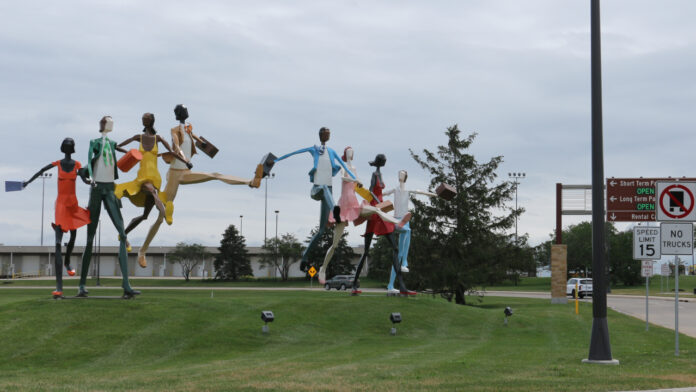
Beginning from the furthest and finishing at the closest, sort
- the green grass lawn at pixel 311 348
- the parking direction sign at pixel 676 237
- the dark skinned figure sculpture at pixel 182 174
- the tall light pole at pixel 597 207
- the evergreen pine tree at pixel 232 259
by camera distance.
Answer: the evergreen pine tree at pixel 232 259 < the dark skinned figure sculpture at pixel 182 174 < the parking direction sign at pixel 676 237 < the tall light pole at pixel 597 207 < the green grass lawn at pixel 311 348

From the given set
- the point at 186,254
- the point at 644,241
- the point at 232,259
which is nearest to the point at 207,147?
the point at 644,241

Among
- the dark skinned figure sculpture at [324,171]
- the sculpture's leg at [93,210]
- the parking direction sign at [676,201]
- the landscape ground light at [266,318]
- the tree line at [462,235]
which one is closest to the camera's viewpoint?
the parking direction sign at [676,201]

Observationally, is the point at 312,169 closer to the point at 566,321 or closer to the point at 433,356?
the point at 433,356

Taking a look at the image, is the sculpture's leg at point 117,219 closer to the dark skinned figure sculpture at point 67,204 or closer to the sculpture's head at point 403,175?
the dark skinned figure sculpture at point 67,204

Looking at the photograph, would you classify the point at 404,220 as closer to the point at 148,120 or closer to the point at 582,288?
the point at 148,120

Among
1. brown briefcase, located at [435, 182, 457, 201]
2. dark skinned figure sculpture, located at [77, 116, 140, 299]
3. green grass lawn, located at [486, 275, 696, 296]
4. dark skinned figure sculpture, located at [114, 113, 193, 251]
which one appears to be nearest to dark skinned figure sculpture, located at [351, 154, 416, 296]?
brown briefcase, located at [435, 182, 457, 201]

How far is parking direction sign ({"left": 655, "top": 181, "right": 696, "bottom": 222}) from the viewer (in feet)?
48.9

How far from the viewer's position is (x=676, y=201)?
15008mm

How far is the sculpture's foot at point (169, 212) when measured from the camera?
20.6 metres

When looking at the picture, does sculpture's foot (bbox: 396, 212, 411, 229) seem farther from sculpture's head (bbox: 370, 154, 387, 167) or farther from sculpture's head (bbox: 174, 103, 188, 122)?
sculpture's head (bbox: 174, 103, 188, 122)

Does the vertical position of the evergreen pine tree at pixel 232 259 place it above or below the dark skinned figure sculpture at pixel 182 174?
below

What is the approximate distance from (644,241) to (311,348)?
10.2m

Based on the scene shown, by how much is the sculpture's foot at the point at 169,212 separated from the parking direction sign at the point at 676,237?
12.6 metres

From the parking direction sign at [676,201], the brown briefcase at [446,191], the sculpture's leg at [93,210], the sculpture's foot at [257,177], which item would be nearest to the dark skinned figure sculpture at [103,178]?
the sculpture's leg at [93,210]
